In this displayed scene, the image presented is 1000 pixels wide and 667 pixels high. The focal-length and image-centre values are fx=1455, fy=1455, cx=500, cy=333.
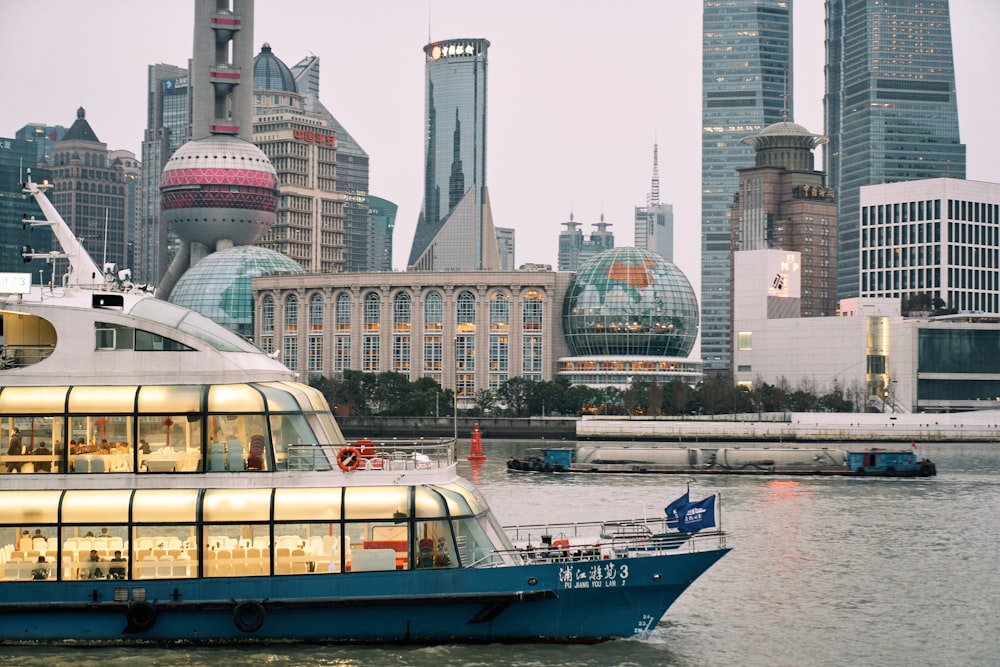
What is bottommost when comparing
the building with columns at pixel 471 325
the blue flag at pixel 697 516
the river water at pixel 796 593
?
the river water at pixel 796 593

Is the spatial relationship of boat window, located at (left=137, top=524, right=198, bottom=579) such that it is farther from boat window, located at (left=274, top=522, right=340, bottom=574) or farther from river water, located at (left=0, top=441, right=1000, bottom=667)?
boat window, located at (left=274, top=522, right=340, bottom=574)

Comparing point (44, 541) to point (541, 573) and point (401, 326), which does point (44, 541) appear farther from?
point (401, 326)

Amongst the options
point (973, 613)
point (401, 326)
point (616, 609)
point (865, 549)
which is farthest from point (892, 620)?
point (401, 326)

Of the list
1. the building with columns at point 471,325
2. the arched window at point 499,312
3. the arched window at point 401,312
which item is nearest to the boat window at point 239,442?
the building with columns at point 471,325

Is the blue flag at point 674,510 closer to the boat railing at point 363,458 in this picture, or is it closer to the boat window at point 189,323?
the boat railing at point 363,458

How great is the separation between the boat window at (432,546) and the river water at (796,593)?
2015 millimetres

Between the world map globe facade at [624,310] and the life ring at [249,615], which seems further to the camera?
the world map globe facade at [624,310]

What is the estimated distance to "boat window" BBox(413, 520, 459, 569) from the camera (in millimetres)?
34281

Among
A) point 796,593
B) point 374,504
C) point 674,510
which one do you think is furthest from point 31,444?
point 796,593

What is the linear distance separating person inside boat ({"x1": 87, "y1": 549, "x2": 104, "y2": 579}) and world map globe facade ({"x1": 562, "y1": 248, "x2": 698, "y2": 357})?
161768 millimetres

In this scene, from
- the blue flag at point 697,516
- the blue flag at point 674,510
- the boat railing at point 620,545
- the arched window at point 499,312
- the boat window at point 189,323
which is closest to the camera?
the boat window at point 189,323

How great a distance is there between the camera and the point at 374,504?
113 feet

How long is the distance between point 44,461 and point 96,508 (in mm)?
1807

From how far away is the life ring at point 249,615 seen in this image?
3366cm
